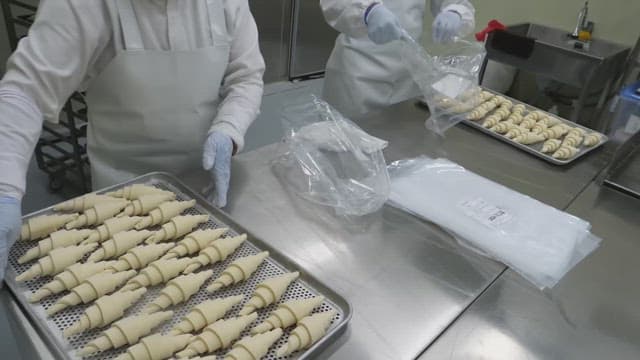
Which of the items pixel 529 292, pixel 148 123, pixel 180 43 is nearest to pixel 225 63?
pixel 180 43

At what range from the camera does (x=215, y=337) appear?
655 mm

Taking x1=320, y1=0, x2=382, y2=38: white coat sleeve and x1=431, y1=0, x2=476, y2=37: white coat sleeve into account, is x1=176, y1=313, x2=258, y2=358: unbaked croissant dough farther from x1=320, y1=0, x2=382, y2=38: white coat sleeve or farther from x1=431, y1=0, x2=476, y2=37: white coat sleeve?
x1=431, y1=0, x2=476, y2=37: white coat sleeve

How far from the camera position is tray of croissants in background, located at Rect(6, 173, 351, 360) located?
0.65 meters

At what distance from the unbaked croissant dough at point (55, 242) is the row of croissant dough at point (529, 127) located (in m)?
1.15

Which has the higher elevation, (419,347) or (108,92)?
(108,92)

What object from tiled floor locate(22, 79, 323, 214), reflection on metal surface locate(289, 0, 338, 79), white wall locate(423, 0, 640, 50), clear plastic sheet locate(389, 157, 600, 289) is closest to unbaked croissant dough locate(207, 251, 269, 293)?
clear plastic sheet locate(389, 157, 600, 289)

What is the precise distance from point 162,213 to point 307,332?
393 millimetres

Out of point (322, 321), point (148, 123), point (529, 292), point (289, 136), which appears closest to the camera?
point (322, 321)

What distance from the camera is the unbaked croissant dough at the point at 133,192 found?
3.06ft

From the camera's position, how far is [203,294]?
760mm

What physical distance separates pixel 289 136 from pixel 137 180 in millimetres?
426

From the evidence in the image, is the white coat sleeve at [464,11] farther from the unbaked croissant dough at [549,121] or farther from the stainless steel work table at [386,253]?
the stainless steel work table at [386,253]

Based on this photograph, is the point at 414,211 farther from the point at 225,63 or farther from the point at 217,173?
the point at 225,63

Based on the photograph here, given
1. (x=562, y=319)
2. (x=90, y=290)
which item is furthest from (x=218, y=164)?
(x=562, y=319)
